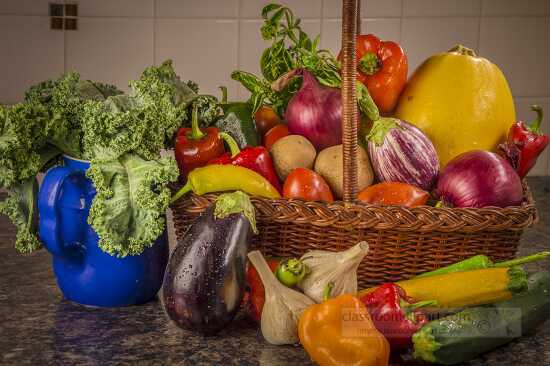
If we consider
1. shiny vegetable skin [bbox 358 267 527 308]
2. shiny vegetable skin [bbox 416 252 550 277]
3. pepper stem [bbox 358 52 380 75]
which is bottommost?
shiny vegetable skin [bbox 358 267 527 308]

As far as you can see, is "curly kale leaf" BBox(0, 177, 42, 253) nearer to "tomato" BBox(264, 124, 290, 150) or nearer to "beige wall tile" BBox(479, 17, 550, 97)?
"tomato" BBox(264, 124, 290, 150)

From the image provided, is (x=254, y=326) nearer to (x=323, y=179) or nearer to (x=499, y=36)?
(x=323, y=179)

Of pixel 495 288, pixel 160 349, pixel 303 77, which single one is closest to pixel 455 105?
pixel 303 77

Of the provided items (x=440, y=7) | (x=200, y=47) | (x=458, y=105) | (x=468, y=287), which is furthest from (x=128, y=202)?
(x=440, y=7)

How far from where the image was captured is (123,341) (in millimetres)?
766

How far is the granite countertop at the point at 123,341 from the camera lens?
0.72 metres

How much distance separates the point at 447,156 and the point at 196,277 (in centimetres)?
47

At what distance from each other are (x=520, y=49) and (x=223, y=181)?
1336 mm

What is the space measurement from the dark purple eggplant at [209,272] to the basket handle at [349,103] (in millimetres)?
140

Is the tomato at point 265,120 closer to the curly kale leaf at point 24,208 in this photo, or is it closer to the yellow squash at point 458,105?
the yellow squash at point 458,105

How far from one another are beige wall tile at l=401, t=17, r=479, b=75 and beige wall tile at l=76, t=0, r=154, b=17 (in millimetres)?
699

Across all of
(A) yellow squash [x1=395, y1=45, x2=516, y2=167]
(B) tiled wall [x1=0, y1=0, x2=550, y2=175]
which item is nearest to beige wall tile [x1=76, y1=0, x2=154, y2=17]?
(B) tiled wall [x1=0, y1=0, x2=550, y2=175]

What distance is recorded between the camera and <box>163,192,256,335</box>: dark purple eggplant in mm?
738

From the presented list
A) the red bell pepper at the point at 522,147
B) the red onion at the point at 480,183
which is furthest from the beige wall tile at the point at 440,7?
the red onion at the point at 480,183
